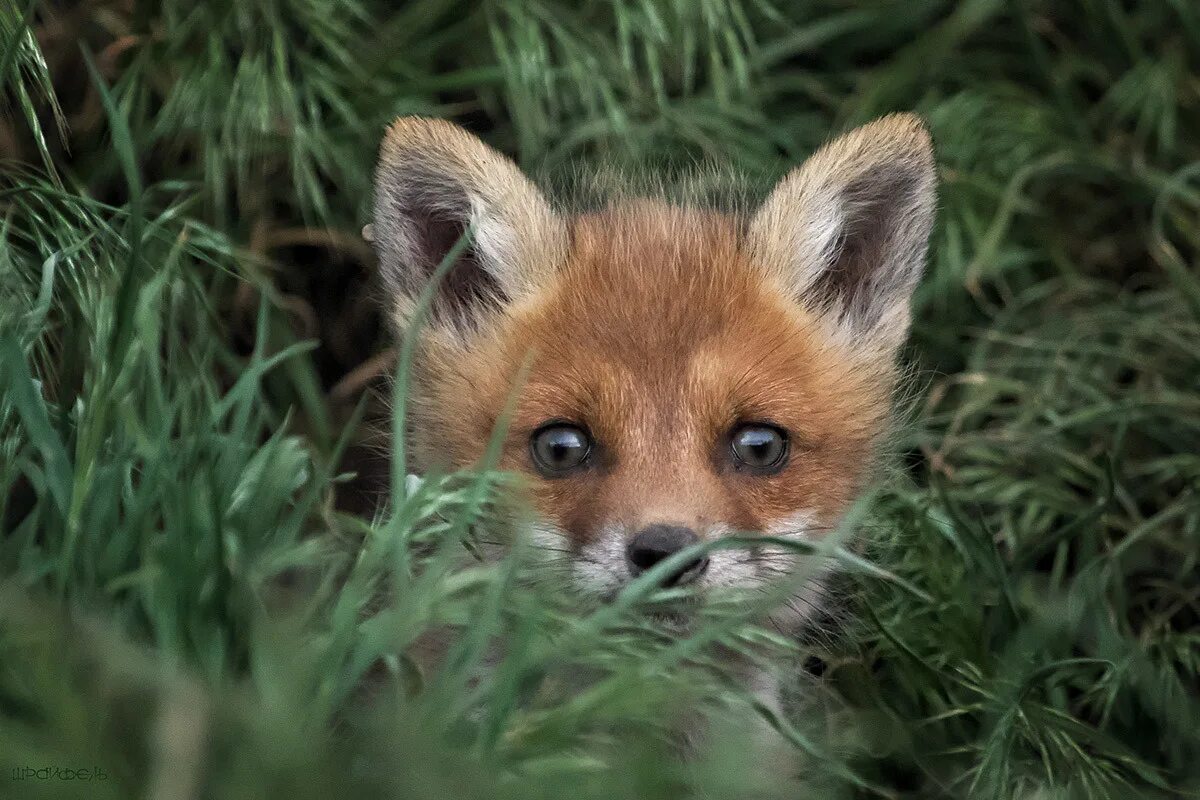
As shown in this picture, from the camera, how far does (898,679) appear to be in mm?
2773

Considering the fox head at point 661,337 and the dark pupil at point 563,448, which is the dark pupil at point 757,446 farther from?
the dark pupil at point 563,448

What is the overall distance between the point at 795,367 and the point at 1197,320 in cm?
141

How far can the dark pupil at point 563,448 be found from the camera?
8.56ft

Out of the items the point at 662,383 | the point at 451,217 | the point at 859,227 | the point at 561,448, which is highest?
the point at 859,227

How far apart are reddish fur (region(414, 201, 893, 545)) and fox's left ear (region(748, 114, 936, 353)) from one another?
0.23 feet

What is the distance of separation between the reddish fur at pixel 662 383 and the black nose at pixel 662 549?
0.05 m

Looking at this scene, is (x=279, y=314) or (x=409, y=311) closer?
(x=409, y=311)

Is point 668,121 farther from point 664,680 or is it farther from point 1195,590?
point 664,680

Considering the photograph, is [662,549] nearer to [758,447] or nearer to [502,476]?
[502,476]

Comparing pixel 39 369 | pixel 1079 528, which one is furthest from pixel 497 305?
pixel 1079 528

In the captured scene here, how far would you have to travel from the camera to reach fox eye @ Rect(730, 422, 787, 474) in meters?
2.66

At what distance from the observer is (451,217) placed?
9.54 feet

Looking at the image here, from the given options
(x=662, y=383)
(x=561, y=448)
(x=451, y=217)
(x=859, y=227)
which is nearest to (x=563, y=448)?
(x=561, y=448)

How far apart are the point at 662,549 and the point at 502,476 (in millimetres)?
309
